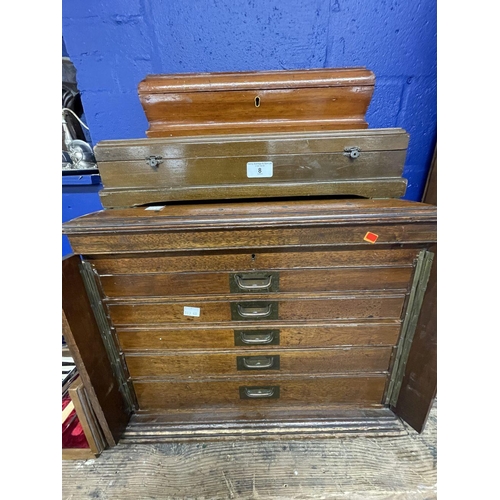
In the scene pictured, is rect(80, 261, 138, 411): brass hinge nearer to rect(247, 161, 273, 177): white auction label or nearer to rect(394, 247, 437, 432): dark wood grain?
rect(247, 161, 273, 177): white auction label

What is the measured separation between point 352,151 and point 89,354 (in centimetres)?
112

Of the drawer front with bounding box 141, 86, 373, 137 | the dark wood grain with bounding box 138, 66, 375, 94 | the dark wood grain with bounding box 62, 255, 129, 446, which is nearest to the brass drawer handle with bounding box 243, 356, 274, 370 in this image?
the dark wood grain with bounding box 62, 255, 129, 446

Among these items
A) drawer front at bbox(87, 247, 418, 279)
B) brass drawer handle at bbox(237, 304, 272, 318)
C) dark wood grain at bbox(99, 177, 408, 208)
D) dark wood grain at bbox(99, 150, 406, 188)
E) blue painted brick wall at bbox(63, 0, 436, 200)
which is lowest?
brass drawer handle at bbox(237, 304, 272, 318)

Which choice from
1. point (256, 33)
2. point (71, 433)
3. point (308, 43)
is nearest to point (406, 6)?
point (308, 43)

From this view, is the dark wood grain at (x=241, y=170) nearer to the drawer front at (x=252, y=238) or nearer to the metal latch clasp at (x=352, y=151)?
the metal latch clasp at (x=352, y=151)

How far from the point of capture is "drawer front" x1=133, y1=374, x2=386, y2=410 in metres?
1.07

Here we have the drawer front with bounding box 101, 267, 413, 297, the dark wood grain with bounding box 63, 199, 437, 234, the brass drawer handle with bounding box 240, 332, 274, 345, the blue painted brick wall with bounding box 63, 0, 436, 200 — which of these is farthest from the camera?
the blue painted brick wall with bounding box 63, 0, 436, 200

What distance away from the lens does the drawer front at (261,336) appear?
97 cm

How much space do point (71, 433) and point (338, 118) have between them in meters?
1.61

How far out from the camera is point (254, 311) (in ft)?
3.12

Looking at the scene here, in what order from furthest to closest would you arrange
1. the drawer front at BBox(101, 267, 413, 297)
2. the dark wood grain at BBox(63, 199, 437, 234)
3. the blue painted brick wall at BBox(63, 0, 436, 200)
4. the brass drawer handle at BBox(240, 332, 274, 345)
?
the blue painted brick wall at BBox(63, 0, 436, 200) < the brass drawer handle at BBox(240, 332, 274, 345) < the drawer front at BBox(101, 267, 413, 297) < the dark wood grain at BBox(63, 199, 437, 234)

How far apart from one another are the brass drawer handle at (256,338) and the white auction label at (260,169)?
569mm

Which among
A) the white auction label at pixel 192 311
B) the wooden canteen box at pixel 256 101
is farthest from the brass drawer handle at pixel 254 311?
the wooden canteen box at pixel 256 101

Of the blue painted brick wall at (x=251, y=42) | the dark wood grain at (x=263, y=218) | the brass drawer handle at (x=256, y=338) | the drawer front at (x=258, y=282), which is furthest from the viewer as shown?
the blue painted brick wall at (x=251, y=42)
